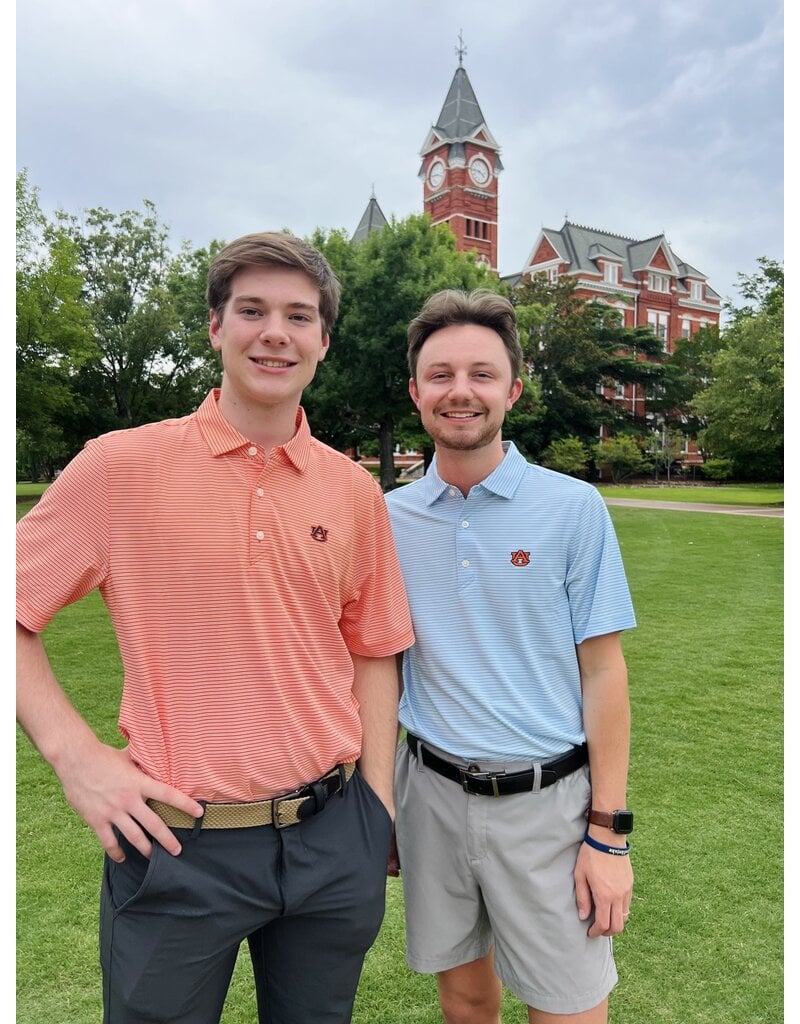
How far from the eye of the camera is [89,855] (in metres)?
4.29

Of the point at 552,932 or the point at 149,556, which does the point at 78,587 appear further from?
the point at 552,932

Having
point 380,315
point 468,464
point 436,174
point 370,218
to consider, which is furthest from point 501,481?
point 436,174

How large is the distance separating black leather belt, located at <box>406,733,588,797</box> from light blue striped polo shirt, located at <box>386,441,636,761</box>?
4cm

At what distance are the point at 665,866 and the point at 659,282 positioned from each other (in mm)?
61476

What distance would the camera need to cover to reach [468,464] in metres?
2.33

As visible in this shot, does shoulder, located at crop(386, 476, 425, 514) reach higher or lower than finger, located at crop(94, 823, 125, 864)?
higher

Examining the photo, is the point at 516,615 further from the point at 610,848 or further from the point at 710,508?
the point at 710,508

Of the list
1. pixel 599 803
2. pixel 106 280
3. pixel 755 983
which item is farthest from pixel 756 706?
pixel 106 280

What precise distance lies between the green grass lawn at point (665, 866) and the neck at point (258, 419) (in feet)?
8.40

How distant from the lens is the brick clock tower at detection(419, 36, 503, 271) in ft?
181

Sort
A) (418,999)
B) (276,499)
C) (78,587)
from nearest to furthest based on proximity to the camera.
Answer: (78,587), (276,499), (418,999)

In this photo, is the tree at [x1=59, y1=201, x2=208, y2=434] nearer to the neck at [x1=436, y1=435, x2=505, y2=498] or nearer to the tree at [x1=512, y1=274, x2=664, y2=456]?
the tree at [x1=512, y1=274, x2=664, y2=456]

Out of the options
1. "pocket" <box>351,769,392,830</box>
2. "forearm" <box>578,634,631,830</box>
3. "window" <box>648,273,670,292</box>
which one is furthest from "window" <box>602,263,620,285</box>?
"pocket" <box>351,769,392,830</box>

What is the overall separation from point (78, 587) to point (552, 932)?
64.2 inches
